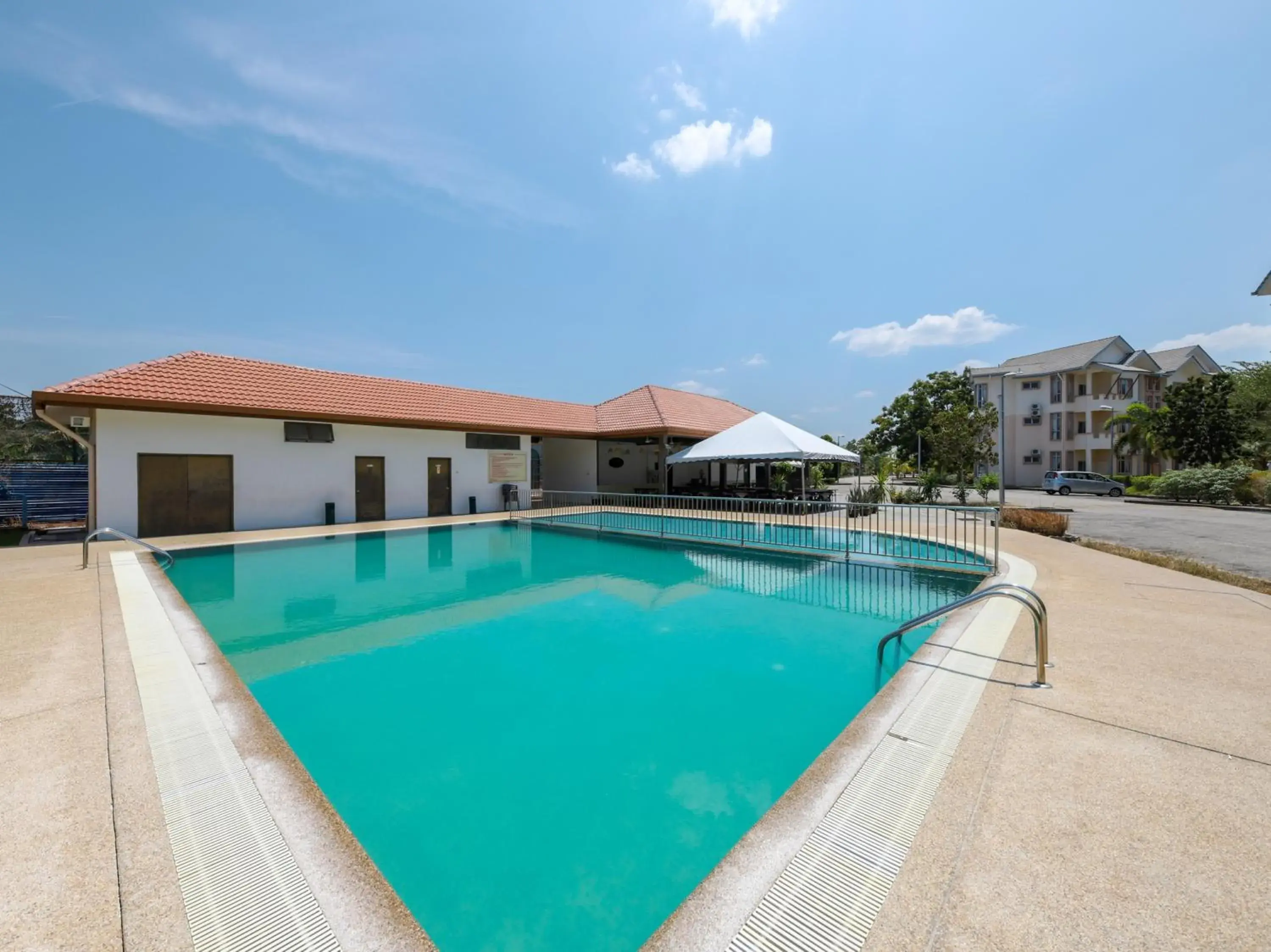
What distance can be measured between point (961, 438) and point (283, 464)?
79.0 ft

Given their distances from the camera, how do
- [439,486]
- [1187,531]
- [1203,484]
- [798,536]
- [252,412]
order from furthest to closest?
[1203,484]
[439,486]
[252,412]
[1187,531]
[798,536]

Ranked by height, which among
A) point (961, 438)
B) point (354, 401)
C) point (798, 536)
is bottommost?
point (798, 536)

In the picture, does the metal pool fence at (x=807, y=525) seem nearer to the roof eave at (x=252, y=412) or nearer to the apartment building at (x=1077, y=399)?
the roof eave at (x=252, y=412)

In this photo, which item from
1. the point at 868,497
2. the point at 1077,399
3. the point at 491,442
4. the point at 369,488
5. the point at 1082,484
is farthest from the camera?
the point at 1077,399

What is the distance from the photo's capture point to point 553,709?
4.57 m

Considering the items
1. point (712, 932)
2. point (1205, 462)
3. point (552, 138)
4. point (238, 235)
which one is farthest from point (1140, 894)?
point (1205, 462)

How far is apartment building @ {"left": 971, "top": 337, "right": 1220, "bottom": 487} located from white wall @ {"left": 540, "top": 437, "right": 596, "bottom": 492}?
92.6ft

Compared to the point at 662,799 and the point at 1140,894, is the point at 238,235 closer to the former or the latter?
the point at 662,799

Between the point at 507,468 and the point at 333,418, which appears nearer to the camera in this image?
the point at 333,418

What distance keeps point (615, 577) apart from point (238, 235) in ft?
49.8

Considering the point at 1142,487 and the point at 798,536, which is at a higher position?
the point at 1142,487

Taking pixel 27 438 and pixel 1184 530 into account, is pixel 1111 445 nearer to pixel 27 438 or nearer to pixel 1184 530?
pixel 1184 530

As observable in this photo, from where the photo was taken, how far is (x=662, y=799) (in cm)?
331

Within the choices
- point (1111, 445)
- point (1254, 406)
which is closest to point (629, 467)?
point (1254, 406)
